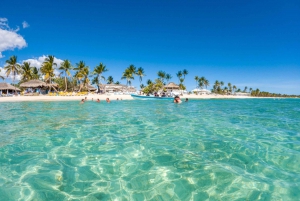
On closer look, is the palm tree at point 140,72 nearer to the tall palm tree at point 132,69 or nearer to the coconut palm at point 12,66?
the tall palm tree at point 132,69

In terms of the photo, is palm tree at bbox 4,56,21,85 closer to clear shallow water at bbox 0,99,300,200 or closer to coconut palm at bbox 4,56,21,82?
coconut palm at bbox 4,56,21,82

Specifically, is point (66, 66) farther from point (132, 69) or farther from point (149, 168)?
point (149, 168)

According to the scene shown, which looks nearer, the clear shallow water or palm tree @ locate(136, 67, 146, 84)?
the clear shallow water

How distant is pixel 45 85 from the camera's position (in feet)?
150

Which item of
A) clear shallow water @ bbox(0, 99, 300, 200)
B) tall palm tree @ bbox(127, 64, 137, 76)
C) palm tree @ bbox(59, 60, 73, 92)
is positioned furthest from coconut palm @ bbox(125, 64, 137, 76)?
clear shallow water @ bbox(0, 99, 300, 200)

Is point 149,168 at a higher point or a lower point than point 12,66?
lower

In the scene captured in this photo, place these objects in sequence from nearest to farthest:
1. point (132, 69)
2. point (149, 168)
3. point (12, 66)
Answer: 1. point (149, 168)
2. point (12, 66)
3. point (132, 69)

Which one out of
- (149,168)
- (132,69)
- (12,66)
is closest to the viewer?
(149,168)

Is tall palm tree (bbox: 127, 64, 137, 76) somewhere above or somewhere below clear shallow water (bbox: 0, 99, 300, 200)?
above

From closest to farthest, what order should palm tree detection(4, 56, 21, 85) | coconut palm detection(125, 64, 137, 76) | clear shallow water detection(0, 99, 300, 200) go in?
clear shallow water detection(0, 99, 300, 200) → palm tree detection(4, 56, 21, 85) → coconut palm detection(125, 64, 137, 76)

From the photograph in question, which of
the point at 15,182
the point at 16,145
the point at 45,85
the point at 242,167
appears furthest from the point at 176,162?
the point at 45,85

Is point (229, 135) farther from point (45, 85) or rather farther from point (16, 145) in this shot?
point (45, 85)

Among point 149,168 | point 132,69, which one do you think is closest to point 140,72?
point 132,69

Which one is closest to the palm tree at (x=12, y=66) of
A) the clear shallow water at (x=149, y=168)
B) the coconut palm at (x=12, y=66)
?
the coconut palm at (x=12, y=66)
